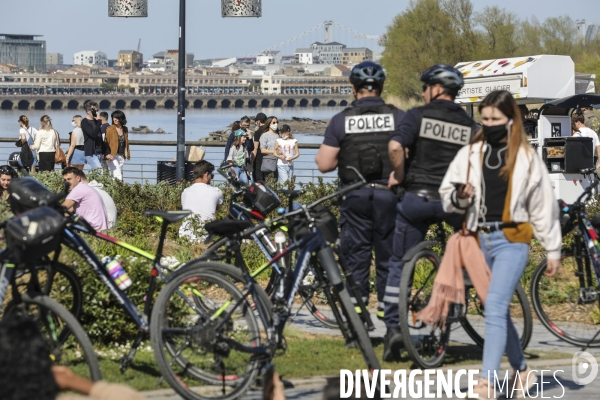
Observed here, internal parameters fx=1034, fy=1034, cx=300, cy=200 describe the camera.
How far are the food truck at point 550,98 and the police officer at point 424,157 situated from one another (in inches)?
381

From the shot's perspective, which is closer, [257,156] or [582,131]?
[582,131]

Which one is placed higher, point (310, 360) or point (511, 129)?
point (511, 129)

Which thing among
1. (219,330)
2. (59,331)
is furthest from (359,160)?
(59,331)

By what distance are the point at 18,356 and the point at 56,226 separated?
178cm

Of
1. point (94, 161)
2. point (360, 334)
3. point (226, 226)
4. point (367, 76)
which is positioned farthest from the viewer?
point (94, 161)

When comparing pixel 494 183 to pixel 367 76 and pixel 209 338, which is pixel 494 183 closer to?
pixel 367 76

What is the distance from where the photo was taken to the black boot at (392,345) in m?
6.17

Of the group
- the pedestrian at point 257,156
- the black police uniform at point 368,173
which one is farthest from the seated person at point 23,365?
the pedestrian at point 257,156

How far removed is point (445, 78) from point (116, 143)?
12.4m

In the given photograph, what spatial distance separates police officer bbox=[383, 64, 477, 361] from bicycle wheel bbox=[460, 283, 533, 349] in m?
0.44

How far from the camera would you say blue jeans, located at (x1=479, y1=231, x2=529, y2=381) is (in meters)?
5.32

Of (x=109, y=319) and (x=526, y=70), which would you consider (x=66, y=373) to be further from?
(x=526, y=70)

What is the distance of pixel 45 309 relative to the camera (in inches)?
198

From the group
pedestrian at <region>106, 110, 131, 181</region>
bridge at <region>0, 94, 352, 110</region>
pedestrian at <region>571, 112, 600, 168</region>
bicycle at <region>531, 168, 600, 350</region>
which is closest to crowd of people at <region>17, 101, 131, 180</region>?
pedestrian at <region>106, 110, 131, 181</region>
